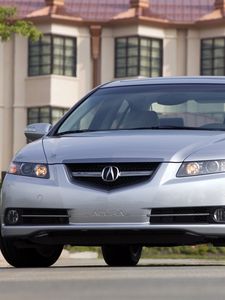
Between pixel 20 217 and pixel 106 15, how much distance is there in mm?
49512

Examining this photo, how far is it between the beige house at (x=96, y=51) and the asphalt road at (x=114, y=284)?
48537mm

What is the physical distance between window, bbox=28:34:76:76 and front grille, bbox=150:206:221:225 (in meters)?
48.5

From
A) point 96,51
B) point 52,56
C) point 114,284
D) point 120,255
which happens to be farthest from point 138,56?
point 114,284

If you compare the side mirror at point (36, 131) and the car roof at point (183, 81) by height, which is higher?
the car roof at point (183, 81)

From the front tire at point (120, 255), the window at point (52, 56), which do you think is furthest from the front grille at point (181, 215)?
the window at point (52, 56)

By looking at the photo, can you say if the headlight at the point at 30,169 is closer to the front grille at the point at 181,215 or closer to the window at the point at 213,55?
the front grille at the point at 181,215

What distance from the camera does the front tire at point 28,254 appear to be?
11.5 metres

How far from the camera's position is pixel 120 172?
10805 mm

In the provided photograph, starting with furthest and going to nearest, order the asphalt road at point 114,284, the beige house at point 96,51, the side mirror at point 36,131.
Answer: the beige house at point 96,51, the side mirror at point 36,131, the asphalt road at point 114,284

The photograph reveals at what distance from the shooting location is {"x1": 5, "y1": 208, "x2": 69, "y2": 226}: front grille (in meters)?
11.0

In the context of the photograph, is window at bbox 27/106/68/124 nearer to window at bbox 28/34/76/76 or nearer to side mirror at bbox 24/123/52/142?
window at bbox 28/34/76/76

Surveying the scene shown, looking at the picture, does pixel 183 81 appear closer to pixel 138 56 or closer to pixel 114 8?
pixel 138 56

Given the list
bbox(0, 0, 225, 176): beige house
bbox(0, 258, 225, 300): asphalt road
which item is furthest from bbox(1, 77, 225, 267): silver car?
bbox(0, 0, 225, 176): beige house

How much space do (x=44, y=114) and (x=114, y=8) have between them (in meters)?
Answer: 6.17
